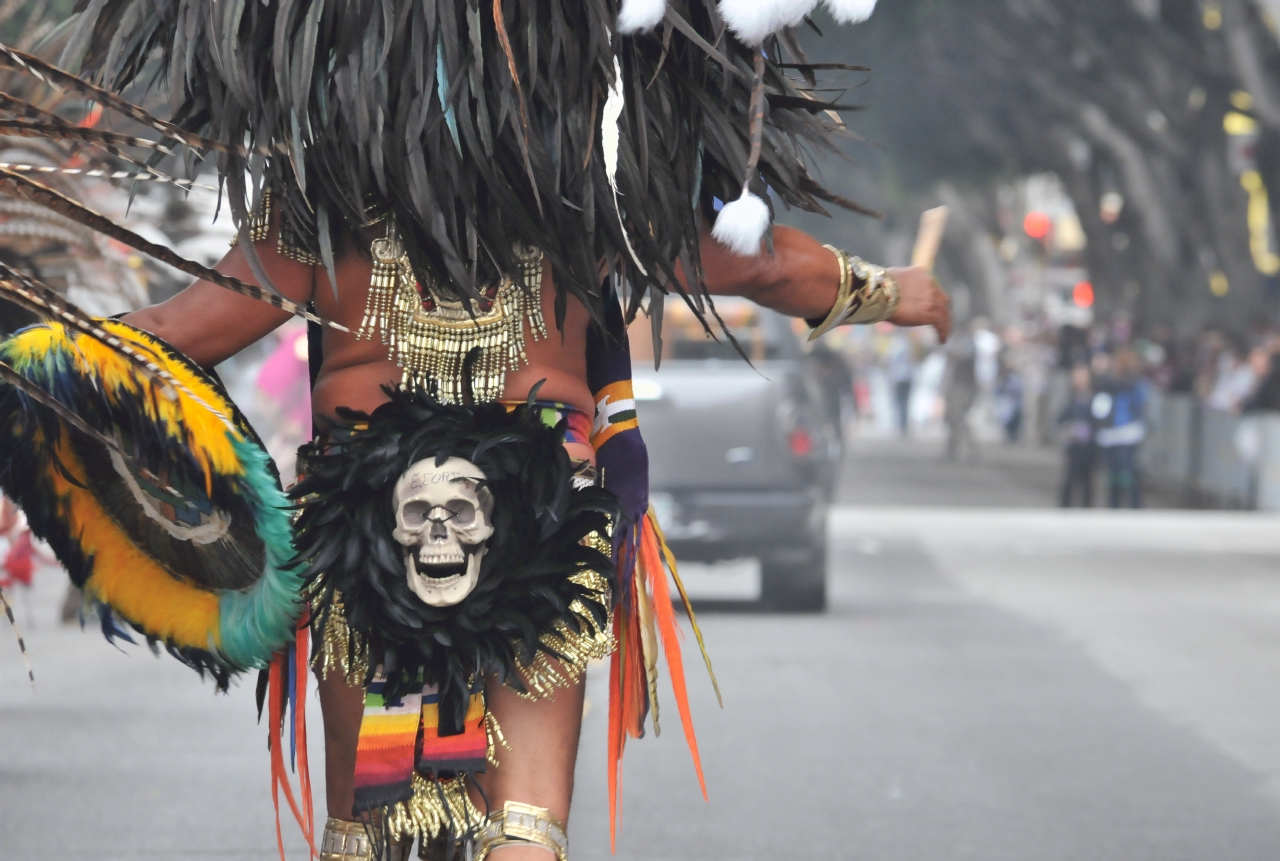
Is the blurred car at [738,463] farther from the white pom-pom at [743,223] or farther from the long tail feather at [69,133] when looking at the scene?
the long tail feather at [69,133]

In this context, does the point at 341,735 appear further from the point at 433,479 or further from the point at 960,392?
the point at 960,392

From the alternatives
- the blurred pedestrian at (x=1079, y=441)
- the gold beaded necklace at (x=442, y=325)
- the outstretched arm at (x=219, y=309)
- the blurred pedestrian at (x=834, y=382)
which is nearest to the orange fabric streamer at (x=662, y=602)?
the gold beaded necklace at (x=442, y=325)

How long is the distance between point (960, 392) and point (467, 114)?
27726mm

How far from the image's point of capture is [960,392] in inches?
1188

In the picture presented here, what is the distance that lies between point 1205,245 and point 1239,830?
23997 millimetres

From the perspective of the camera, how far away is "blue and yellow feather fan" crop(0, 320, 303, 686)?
288 centimetres

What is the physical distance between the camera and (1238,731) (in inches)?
301

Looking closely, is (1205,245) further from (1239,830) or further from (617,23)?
(617,23)

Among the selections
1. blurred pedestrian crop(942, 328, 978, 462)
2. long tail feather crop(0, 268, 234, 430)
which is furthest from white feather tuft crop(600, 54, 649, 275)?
blurred pedestrian crop(942, 328, 978, 462)

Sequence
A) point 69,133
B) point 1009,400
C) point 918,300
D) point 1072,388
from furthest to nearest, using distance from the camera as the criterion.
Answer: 1. point 1009,400
2. point 1072,388
3. point 918,300
4. point 69,133

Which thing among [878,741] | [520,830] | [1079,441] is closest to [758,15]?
[520,830]

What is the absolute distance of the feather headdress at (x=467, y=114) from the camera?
2857 millimetres

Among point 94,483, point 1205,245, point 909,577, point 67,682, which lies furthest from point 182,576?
point 1205,245

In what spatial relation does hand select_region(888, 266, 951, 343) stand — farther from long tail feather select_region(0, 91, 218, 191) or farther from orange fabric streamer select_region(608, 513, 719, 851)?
long tail feather select_region(0, 91, 218, 191)
